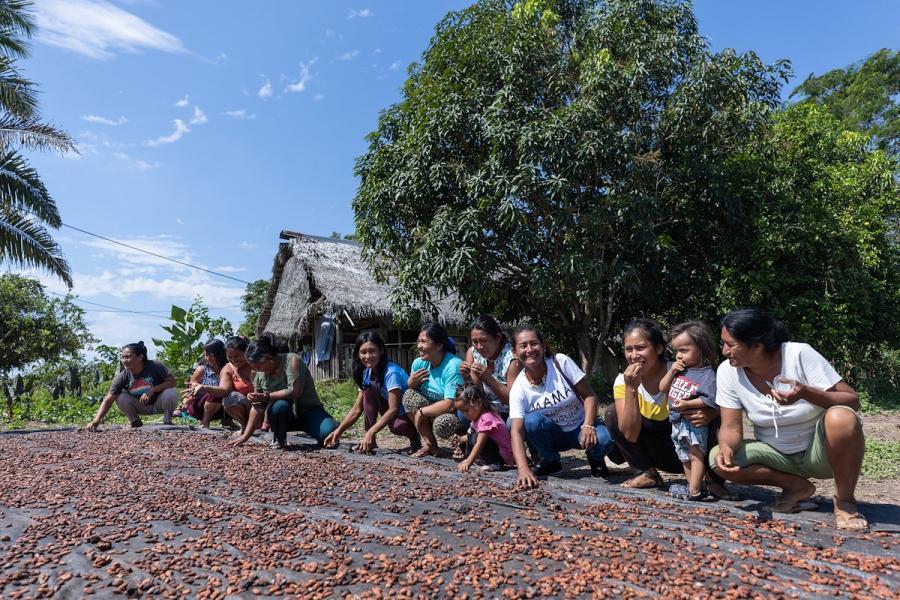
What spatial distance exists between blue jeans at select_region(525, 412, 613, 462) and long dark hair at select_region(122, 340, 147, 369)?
183 inches

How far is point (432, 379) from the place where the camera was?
15.4 ft

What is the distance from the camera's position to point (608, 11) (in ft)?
30.9

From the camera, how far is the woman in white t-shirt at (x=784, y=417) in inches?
102

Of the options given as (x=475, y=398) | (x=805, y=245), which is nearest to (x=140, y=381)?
(x=475, y=398)

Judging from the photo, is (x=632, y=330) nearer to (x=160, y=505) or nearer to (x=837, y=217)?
(x=160, y=505)

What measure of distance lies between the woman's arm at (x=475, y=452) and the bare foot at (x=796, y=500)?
1750mm

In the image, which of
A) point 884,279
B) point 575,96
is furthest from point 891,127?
point 575,96

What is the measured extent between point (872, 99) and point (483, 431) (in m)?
19.1

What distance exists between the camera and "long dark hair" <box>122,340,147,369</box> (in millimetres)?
6566

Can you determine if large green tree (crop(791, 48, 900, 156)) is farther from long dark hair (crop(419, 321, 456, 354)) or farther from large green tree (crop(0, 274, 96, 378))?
large green tree (crop(0, 274, 96, 378))

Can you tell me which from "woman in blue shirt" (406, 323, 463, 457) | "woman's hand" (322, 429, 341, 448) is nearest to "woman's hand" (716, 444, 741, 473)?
"woman in blue shirt" (406, 323, 463, 457)

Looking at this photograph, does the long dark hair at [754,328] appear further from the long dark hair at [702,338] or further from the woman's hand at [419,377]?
the woman's hand at [419,377]

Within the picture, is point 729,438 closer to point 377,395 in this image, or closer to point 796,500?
point 796,500

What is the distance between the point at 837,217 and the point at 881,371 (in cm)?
659
